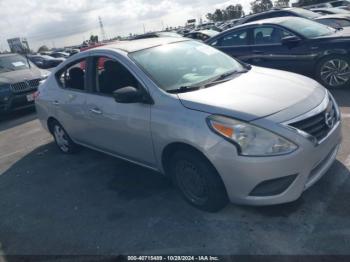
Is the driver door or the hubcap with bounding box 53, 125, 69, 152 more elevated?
the driver door

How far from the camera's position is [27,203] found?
4383 millimetres

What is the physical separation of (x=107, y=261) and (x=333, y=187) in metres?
2.32

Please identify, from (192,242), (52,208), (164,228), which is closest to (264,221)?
(192,242)

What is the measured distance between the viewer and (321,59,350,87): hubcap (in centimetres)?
670

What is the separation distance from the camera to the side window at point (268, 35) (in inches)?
289

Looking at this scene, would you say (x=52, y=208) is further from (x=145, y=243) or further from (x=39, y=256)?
(x=145, y=243)

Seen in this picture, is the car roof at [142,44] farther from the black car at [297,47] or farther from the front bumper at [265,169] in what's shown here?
the black car at [297,47]

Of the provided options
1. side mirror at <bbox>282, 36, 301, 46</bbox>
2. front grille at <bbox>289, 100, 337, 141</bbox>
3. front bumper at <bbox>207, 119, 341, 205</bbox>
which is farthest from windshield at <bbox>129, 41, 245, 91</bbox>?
side mirror at <bbox>282, 36, 301, 46</bbox>

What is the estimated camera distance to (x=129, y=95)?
3525 mm

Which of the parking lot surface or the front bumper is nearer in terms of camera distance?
the front bumper

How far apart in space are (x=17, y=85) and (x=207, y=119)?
7.43 metres

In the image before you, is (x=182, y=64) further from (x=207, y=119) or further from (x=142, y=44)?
(x=207, y=119)

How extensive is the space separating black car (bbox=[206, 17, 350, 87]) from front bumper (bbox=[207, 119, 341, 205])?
4205 mm

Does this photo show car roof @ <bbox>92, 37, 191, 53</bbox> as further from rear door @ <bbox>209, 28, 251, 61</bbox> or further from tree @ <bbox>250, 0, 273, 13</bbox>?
tree @ <bbox>250, 0, 273, 13</bbox>
